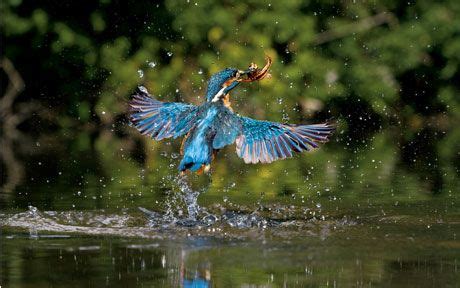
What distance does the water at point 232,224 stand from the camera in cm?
612

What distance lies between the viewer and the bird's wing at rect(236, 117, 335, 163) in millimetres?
7812

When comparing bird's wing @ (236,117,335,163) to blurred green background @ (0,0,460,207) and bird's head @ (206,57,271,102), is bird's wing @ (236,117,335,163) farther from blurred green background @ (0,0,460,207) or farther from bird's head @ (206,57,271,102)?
blurred green background @ (0,0,460,207)

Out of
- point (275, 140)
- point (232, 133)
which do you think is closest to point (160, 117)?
point (232, 133)

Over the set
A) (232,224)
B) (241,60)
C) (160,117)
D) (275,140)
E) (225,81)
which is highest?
(241,60)

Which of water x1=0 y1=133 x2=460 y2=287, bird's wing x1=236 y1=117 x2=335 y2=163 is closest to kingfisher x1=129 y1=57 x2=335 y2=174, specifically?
bird's wing x1=236 y1=117 x2=335 y2=163

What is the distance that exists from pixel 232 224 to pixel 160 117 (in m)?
1.05

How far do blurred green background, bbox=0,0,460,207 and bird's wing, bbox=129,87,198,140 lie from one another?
5521mm

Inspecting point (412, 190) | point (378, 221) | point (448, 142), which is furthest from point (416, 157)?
point (378, 221)

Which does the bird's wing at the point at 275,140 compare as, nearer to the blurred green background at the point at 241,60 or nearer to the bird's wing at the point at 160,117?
the bird's wing at the point at 160,117

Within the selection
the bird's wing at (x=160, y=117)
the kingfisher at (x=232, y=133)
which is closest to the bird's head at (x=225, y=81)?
the kingfisher at (x=232, y=133)

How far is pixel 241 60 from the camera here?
48.5 ft

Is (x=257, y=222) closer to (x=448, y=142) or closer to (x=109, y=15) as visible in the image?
(x=448, y=142)

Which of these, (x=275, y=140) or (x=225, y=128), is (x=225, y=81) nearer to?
(x=225, y=128)

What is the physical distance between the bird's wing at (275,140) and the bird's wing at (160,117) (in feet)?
1.48
